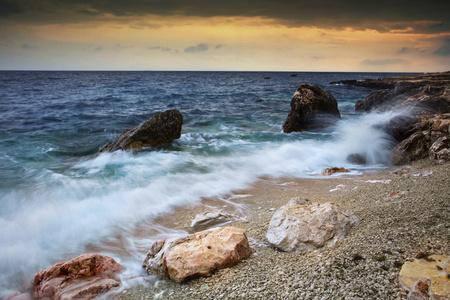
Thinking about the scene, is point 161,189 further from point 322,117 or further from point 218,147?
point 322,117

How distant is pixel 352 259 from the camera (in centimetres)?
307

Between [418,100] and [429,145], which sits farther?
[418,100]

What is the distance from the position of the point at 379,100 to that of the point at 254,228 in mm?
18288

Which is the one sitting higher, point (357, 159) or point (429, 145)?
point (429, 145)

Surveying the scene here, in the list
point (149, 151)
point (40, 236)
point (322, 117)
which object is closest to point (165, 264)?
point (40, 236)

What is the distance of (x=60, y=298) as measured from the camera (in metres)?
3.34

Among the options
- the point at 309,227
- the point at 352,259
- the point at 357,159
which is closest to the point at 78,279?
the point at 309,227

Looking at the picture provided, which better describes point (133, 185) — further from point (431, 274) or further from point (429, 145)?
point (429, 145)

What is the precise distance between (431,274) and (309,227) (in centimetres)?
144

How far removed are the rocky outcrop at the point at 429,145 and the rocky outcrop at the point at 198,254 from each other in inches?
219

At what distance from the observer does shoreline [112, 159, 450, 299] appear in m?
2.74

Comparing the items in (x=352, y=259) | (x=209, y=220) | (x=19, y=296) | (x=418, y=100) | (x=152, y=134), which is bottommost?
(x=19, y=296)

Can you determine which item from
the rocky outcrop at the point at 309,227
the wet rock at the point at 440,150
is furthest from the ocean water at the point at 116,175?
the rocky outcrop at the point at 309,227

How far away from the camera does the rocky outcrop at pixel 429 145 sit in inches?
260
